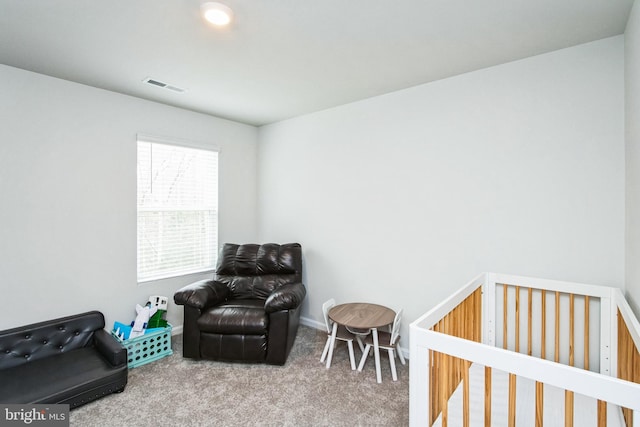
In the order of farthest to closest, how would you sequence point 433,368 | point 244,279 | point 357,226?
point 244,279 → point 357,226 → point 433,368

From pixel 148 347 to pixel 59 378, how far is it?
2.33 ft

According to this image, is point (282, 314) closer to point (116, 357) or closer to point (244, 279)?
point (244, 279)

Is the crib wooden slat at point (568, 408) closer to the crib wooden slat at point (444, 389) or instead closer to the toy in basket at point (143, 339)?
the crib wooden slat at point (444, 389)

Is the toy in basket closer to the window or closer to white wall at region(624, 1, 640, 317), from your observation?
the window

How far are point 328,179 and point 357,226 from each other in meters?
0.65

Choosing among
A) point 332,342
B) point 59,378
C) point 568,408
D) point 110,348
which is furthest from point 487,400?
point 59,378

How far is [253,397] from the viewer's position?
7.61 ft

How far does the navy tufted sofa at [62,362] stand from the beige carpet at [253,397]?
15 centimetres

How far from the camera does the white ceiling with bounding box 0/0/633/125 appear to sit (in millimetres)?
1759

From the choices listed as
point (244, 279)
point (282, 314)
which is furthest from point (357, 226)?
point (244, 279)

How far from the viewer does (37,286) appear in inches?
103

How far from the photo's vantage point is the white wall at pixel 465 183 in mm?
2092

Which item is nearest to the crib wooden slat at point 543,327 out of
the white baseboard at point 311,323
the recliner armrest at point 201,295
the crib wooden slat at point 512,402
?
the crib wooden slat at point 512,402

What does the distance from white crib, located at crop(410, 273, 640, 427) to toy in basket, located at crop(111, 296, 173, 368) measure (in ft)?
8.03
